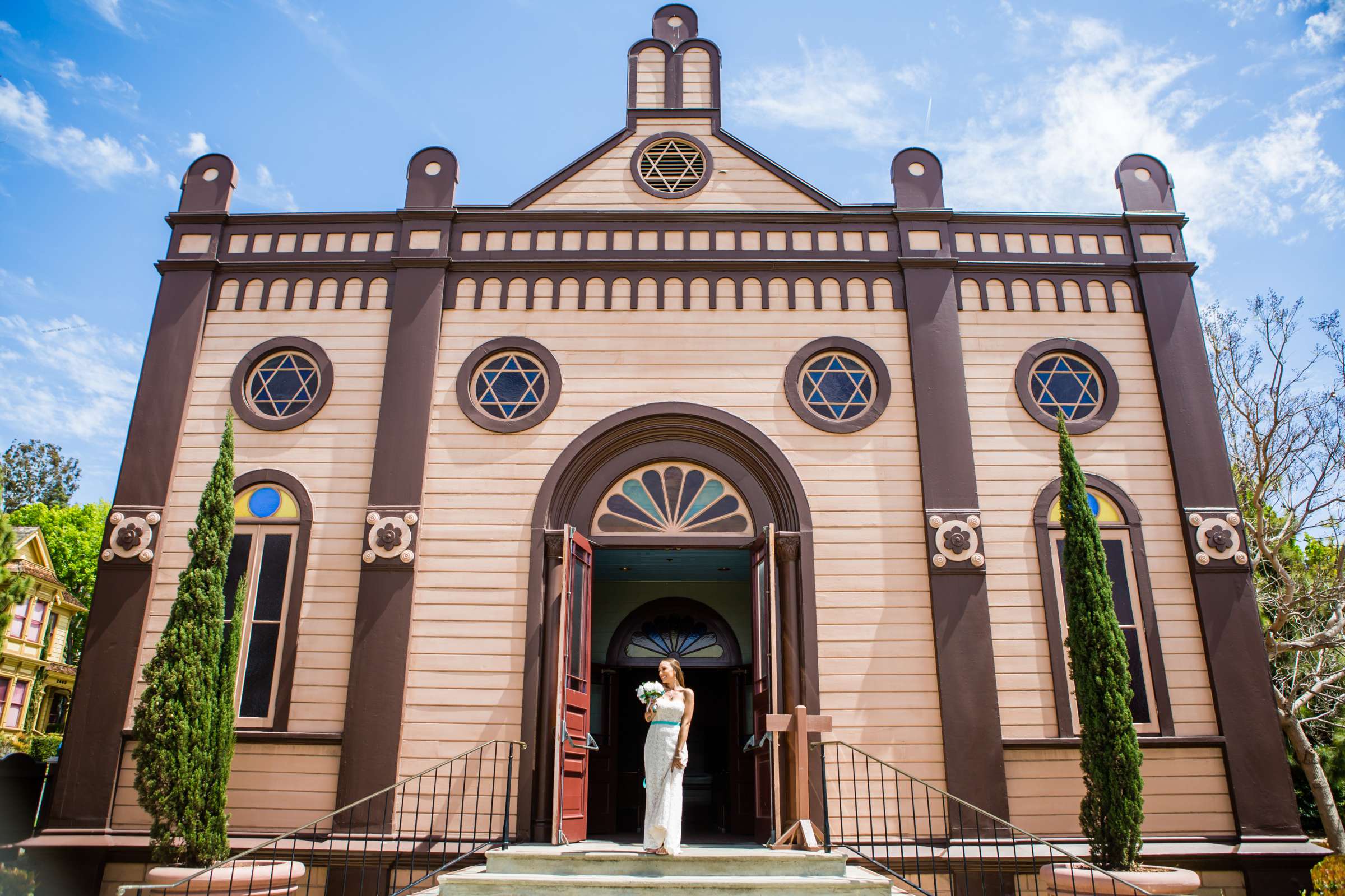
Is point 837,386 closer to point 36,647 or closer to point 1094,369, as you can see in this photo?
point 1094,369

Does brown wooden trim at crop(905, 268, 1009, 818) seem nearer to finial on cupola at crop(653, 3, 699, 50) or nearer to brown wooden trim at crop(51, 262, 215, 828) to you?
finial on cupola at crop(653, 3, 699, 50)

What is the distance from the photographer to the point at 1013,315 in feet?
36.7

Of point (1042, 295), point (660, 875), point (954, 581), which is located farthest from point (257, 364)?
point (1042, 295)

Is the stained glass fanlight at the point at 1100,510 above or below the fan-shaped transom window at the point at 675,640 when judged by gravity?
above

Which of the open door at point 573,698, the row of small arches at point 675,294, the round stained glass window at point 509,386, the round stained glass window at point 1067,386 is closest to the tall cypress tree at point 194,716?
the open door at point 573,698

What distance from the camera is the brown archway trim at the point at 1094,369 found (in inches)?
421

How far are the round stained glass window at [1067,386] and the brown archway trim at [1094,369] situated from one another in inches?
1.7

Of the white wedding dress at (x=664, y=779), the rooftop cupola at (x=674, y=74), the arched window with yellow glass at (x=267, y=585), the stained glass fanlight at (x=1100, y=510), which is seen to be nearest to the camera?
the white wedding dress at (x=664, y=779)

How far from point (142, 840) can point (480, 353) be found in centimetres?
633

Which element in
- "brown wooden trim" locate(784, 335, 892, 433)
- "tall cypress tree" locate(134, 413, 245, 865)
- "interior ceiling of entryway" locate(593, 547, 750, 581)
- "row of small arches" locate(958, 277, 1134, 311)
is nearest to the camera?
"tall cypress tree" locate(134, 413, 245, 865)

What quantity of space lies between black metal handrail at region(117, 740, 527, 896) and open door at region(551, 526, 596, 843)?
50 centimetres

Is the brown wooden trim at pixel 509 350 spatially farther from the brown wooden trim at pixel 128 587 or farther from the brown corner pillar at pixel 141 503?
the brown wooden trim at pixel 128 587

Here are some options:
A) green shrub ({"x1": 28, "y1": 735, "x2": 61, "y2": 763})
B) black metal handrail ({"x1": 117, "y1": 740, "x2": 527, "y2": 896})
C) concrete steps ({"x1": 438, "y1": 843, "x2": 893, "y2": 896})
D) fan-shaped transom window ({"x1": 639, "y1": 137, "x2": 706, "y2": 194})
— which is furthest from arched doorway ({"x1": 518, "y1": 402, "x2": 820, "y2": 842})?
green shrub ({"x1": 28, "y1": 735, "x2": 61, "y2": 763})

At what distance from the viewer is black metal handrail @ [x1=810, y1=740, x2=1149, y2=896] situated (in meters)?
8.76
